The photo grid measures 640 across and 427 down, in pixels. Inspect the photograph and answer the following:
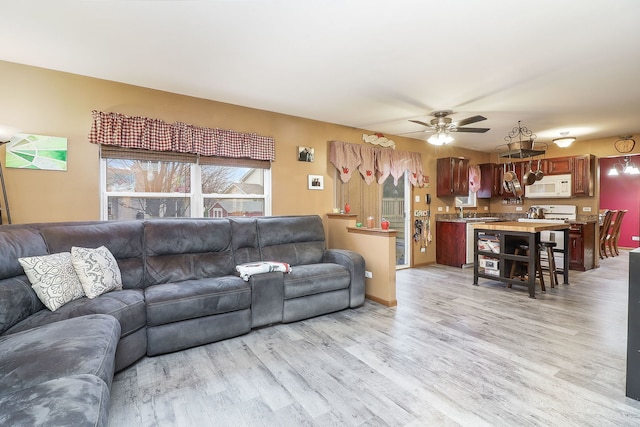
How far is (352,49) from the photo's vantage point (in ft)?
8.45

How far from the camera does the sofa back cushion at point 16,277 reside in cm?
199

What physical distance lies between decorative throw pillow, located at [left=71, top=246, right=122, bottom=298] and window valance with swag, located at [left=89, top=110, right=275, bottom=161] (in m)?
1.25

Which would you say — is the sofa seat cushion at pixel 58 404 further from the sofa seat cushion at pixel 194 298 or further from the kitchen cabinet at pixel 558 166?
the kitchen cabinet at pixel 558 166

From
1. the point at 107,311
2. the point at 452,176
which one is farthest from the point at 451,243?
the point at 107,311

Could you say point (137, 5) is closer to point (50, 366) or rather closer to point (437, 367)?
point (50, 366)

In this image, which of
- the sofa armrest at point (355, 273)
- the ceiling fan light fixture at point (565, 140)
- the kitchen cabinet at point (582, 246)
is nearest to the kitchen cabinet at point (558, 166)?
the ceiling fan light fixture at point (565, 140)

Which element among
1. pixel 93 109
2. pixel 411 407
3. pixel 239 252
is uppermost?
pixel 93 109

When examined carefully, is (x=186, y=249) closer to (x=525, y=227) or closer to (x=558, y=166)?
(x=525, y=227)

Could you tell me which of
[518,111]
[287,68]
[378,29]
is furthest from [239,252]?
[518,111]

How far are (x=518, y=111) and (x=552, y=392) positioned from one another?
3584 millimetres

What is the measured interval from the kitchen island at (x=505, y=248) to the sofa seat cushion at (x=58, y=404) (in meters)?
4.55

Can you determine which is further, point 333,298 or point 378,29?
point 333,298

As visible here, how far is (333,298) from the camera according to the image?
3.44 m

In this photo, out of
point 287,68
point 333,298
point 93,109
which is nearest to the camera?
point 287,68
